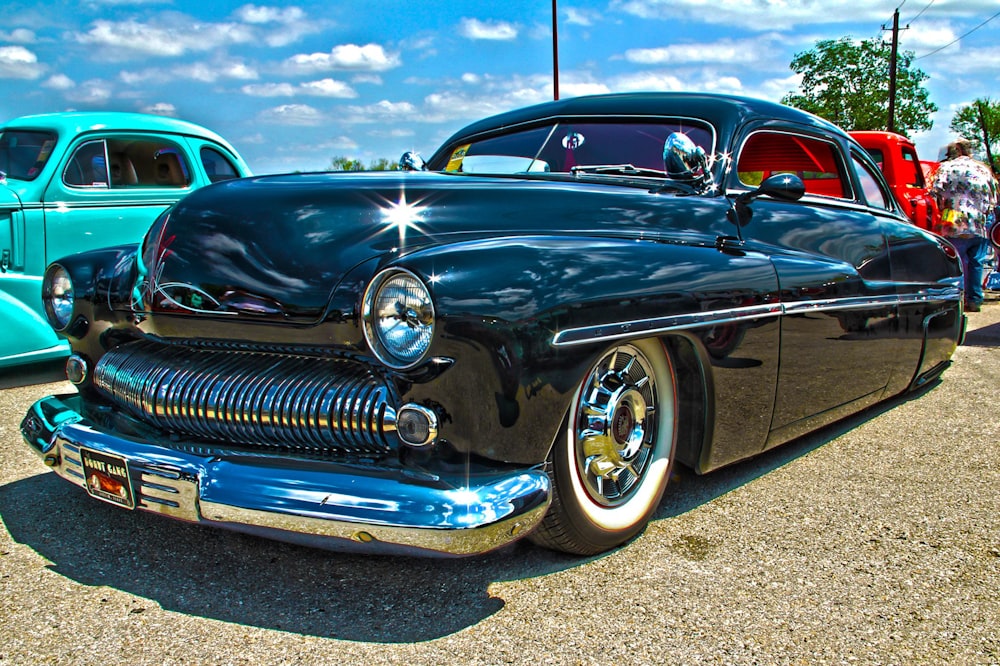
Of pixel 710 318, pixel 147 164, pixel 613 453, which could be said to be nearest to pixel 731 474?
pixel 710 318

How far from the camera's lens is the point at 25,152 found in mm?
5781

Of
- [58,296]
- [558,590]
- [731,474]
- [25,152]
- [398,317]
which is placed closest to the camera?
[398,317]

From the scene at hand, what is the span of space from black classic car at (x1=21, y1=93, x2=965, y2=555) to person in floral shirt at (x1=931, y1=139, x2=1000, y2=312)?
5.51 meters

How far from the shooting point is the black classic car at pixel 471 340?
2070 millimetres

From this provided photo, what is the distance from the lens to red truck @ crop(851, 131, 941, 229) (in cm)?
1023

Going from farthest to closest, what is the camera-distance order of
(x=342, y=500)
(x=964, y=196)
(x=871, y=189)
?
(x=964, y=196), (x=871, y=189), (x=342, y=500)

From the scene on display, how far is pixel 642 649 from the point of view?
2.00m

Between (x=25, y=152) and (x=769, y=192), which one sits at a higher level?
(x=25, y=152)

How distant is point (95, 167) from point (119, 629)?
4.59 m

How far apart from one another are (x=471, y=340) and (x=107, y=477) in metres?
1.11

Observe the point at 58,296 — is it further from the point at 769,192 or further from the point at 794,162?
the point at 794,162

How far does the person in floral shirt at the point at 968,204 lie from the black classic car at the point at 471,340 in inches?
217

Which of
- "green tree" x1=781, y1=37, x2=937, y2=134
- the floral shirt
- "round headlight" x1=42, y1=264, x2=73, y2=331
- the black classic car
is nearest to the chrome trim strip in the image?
the black classic car

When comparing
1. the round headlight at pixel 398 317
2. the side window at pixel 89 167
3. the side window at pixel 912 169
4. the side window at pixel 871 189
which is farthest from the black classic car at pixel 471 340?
the side window at pixel 912 169
